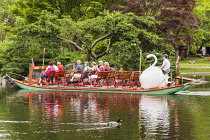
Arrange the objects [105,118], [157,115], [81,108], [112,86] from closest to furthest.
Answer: [105,118], [157,115], [81,108], [112,86]

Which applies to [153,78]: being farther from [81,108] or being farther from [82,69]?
[81,108]

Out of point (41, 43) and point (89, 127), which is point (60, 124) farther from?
point (41, 43)

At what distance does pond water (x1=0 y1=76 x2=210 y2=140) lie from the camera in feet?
37.5

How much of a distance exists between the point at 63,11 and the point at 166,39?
384 inches

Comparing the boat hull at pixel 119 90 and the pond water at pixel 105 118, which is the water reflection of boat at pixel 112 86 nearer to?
the boat hull at pixel 119 90

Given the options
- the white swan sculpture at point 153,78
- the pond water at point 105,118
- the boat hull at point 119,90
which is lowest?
the pond water at point 105,118

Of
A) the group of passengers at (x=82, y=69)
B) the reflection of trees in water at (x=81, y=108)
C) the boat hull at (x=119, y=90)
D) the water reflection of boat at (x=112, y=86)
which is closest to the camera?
the reflection of trees in water at (x=81, y=108)

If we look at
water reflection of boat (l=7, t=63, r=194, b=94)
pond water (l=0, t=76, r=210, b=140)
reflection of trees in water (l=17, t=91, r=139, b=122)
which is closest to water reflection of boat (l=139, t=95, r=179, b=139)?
pond water (l=0, t=76, r=210, b=140)

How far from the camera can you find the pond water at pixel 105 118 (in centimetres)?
1143

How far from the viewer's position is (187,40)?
138ft

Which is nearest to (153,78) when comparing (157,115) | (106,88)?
(106,88)

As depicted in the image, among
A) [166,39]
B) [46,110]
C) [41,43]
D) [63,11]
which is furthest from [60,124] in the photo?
[63,11]

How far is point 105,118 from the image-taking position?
13992 mm

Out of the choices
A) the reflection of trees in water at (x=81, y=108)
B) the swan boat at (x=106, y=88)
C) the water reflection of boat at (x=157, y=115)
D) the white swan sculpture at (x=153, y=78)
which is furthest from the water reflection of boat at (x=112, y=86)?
the water reflection of boat at (x=157, y=115)
